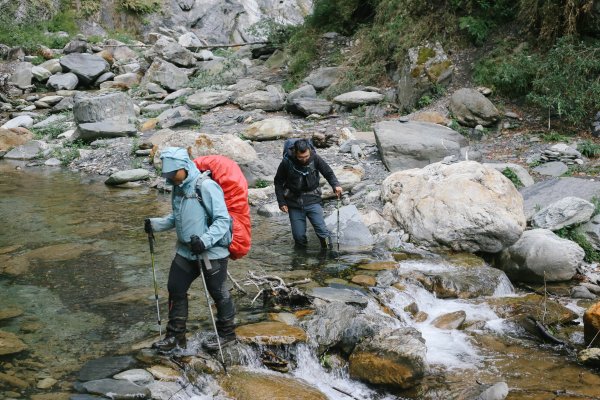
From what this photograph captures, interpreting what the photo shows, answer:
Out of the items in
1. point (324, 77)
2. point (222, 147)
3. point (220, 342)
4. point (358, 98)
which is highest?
point (324, 77)

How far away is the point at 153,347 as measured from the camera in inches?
220

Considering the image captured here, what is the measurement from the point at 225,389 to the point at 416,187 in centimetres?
548

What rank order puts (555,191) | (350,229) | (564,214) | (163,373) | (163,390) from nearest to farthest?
(163,390)
(163,373)
(564,214)
(350,229)
(555,191)

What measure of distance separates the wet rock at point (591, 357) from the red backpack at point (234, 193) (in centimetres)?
357

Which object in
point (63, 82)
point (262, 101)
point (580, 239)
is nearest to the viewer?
point (580, 239)

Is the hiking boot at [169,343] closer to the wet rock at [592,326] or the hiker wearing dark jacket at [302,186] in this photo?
the hiker wearing dark jacket at [302,186]

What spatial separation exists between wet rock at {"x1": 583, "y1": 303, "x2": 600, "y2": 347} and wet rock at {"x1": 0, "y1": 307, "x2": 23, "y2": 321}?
20.2ft

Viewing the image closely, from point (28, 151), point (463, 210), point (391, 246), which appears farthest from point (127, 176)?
point (463, 210)

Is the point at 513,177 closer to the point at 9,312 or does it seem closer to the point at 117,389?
the point at 117,389

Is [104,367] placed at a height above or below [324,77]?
below

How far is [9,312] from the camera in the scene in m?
6.60

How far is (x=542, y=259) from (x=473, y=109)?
273 inches

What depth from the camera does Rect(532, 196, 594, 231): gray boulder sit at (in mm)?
8750

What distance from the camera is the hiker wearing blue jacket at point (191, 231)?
490 centimetres
